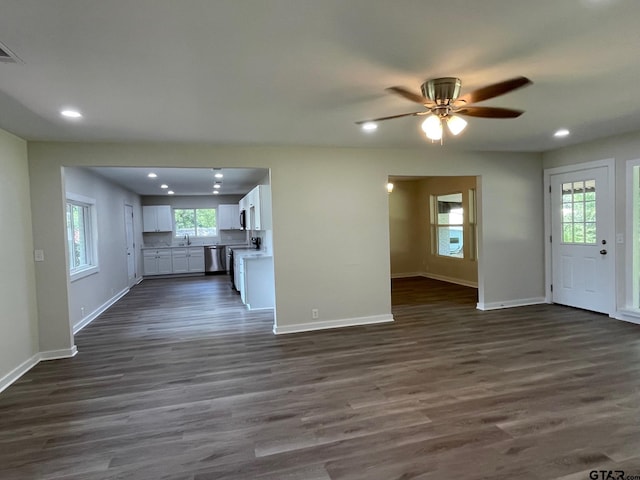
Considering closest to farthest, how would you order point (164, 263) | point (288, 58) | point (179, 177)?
point (288, 58)
point (179, 177)
point (164, 263)

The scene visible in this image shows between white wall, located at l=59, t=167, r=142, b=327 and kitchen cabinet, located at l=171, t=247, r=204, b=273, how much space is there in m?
2.18

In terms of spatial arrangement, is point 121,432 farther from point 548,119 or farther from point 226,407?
point 548,119

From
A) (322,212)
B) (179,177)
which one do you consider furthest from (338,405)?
(179,177)

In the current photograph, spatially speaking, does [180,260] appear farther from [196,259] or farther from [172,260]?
[196,259]

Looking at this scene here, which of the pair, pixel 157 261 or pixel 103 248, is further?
pixel 157 261

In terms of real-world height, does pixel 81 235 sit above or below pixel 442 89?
below

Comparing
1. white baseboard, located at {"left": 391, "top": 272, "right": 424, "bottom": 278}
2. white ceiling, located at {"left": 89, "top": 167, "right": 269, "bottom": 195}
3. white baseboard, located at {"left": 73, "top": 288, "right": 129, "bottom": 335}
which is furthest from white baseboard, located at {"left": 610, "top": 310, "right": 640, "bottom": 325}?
white baseboard, located at {"left": 73, "top": 288, "right": 129, "bottom": 335}

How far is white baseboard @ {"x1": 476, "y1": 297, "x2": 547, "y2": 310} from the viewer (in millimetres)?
5691

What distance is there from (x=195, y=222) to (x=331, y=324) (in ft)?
25.4

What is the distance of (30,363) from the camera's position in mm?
3859

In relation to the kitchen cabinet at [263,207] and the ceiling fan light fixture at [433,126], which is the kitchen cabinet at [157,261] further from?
the ceiling fan light fixture at [433,126]

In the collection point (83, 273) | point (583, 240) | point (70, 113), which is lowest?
point (83, 273)

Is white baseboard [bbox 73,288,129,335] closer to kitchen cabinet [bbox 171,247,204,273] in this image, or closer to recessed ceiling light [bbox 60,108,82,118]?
kitchen cabinet [bbox 171,247,204,273]

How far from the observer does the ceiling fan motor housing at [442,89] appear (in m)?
2.56
